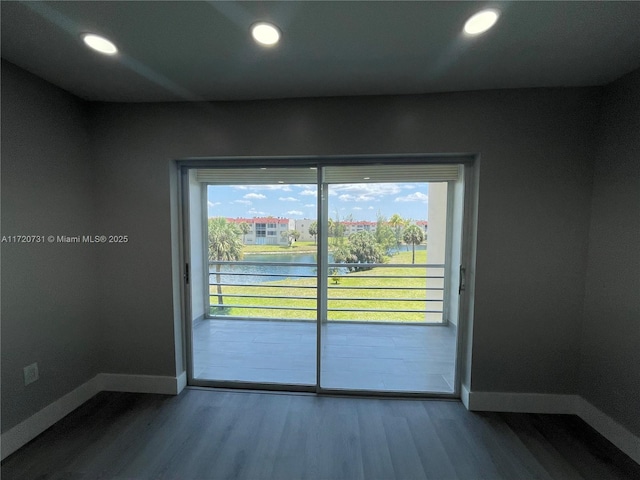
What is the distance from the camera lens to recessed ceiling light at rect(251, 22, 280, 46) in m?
1.26

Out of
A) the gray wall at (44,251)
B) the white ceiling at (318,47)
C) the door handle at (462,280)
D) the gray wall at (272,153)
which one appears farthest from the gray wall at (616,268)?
the gray wall at (44,251)

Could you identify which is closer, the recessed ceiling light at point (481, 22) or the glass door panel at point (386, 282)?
the recessed ceiling light at point (481, 22)

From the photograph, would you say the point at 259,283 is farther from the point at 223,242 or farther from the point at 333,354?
the point at 333,354

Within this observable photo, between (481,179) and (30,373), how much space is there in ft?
11.0

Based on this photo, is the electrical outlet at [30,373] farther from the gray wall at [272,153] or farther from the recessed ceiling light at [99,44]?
the recessed ceiling light at [99,44]

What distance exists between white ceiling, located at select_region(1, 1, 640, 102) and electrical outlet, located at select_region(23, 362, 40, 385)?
1902 mm

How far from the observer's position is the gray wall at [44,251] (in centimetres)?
158

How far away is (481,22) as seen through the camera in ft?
4.01

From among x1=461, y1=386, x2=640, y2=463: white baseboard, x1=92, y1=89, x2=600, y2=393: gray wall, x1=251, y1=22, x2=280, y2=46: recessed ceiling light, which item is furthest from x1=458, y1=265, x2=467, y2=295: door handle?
x1=251, y1=22, x2=280, y2=46: recessed ceiling light

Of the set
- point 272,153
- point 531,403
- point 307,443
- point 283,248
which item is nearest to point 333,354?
point 307,443

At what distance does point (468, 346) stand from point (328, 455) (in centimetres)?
130

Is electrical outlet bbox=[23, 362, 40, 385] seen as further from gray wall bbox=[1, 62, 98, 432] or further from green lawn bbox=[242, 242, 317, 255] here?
green lawn bbox=[242, 242, 317, 255]

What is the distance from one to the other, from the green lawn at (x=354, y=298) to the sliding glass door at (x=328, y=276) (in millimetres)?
15

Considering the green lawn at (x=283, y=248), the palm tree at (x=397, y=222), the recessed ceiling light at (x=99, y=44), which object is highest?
the recessed ceiling light at (x=99, y=44)
